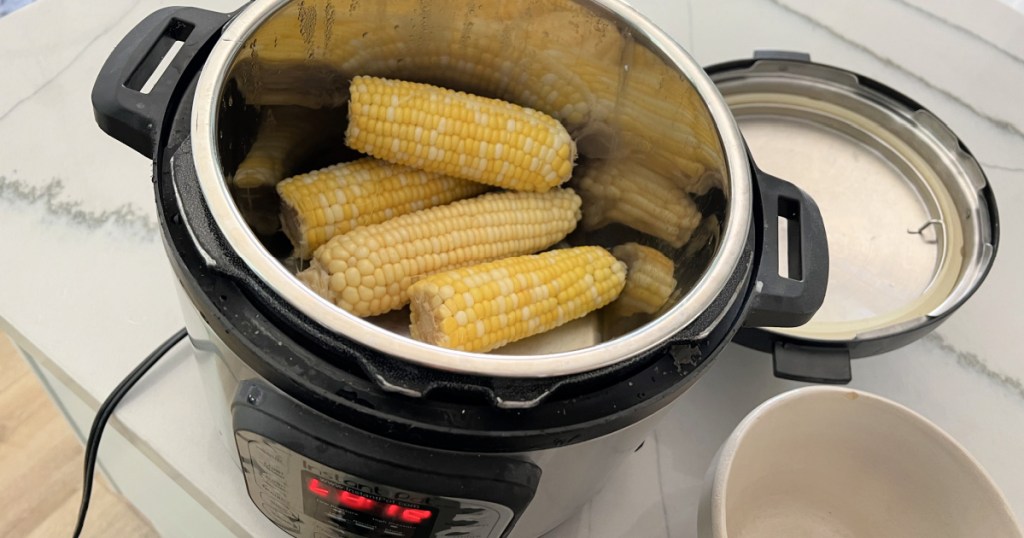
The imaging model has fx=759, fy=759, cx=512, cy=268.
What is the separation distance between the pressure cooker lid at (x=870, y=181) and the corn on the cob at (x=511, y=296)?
281mm

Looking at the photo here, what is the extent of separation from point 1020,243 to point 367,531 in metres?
0.99

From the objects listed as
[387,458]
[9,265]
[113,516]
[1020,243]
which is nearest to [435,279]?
[387,458]

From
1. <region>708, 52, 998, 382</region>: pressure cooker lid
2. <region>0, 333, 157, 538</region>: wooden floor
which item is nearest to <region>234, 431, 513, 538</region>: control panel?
<region>708, 52, 998, 382</region>: pressure cooker lid

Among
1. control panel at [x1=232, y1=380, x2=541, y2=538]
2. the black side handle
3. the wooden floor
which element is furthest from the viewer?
the wooden floor

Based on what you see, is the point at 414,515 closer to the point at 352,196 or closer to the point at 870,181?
the point at 352,196

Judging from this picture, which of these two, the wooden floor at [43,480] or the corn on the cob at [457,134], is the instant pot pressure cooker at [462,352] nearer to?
the corn on the cob at [457,134]

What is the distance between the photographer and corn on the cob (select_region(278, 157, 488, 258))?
69 cm

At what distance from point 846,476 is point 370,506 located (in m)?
0.50

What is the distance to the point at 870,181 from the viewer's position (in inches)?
41.4

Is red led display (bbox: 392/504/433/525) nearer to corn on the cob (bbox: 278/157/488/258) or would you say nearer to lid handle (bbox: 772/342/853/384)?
corn on the cob (bbox: 278/157/488/258)

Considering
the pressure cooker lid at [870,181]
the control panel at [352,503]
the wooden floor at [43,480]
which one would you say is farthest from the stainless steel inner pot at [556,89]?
the wooden floor at [43,480]

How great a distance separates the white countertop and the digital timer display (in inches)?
9.2

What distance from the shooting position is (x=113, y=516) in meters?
1.29

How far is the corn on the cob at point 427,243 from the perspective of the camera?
0.65m
